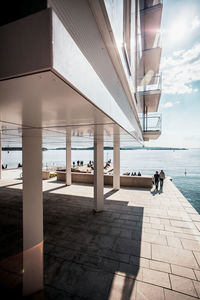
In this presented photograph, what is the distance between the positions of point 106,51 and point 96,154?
5.97 m

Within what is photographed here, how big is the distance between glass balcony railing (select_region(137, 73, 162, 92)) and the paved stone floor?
877 centimetres

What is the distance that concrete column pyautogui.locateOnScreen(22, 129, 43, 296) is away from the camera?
3.94 meters

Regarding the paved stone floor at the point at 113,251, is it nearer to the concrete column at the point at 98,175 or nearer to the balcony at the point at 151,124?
the concrete column at the point at 98,175

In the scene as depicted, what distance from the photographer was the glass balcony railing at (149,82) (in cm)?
1212

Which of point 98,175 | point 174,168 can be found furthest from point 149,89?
point 174,168

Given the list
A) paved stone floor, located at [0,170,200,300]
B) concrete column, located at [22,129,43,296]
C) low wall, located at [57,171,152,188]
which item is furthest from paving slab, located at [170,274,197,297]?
low wall, located at [57,171,152,188]

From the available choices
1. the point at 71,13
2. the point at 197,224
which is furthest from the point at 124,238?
the point at 71,13

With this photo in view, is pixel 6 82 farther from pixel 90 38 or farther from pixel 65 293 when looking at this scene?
pixel 65 293

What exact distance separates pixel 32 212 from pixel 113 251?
3.28m

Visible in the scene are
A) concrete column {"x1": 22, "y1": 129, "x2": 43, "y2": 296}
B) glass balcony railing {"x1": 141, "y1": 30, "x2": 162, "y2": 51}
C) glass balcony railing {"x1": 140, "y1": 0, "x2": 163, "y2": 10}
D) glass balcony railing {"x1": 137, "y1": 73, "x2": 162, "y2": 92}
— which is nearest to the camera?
concrete column {"x1": 22, "y1": 129, "x2": 43, "y2": 296}

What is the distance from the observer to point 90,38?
232 cm

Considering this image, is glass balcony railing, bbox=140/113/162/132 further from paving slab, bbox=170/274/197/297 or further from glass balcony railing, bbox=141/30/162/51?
paving slab, bbox=170/274/197/297

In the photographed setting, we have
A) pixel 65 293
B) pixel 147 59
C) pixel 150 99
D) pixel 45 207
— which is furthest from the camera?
pixel 150 99

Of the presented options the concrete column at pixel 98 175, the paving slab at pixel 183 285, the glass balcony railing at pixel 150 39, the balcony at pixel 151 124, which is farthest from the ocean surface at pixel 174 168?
the glass balcony railing at pixel 150 39
